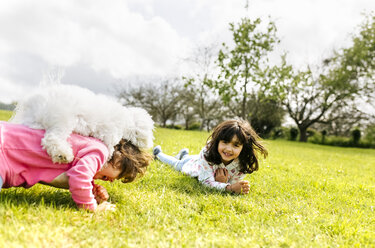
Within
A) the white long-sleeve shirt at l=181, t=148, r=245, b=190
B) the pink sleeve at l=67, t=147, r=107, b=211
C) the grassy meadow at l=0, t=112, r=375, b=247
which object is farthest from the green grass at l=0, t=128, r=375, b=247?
the white long-sleeve shirt at l=181, t=148, r=245, b=190

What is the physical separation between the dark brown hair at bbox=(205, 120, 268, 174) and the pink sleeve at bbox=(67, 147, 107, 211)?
205 cm

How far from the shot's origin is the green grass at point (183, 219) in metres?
2.13

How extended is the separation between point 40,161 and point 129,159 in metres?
0.77

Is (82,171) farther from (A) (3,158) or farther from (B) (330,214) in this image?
(B) (330,214)

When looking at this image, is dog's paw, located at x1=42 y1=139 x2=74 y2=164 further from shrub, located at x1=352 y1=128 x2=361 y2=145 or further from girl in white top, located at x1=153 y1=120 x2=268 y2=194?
shrub, located at x1=352 y1=128 x2=361 y2=145

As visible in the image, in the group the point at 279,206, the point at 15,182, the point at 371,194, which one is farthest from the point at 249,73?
the point at 15,182

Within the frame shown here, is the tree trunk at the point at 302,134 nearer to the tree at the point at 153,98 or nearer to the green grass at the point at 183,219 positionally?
the tree at the point at 153,98

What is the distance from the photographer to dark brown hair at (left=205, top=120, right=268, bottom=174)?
13.5 feet

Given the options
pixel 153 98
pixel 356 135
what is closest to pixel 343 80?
pixel 356 135

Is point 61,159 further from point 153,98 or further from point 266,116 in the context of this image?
point 153,98

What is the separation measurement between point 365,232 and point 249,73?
20.5 meters

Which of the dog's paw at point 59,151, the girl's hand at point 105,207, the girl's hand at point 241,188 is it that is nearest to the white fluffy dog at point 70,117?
the dog's paw at point 59,151

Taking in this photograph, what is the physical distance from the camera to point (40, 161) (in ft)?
8.09

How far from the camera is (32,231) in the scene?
78.5 inches
